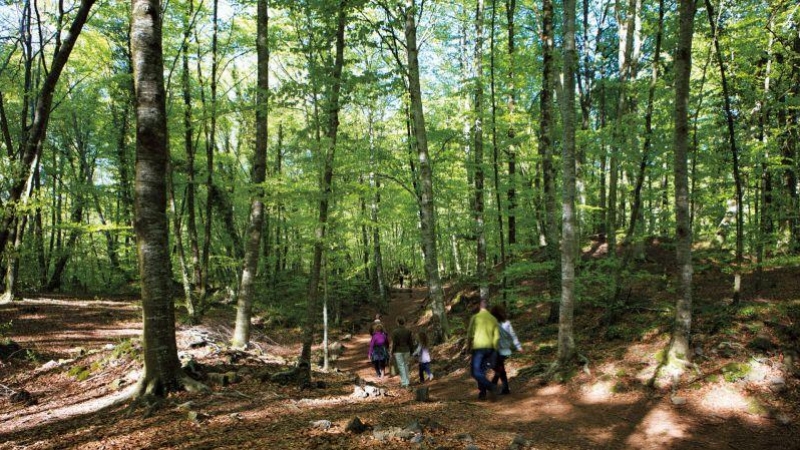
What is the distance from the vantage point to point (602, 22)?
61.0 ft

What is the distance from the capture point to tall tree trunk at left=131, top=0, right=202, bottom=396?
6113 mm

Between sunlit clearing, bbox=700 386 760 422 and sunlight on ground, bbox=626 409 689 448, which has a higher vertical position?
sunlit clearing, bbox=700 386 760 422

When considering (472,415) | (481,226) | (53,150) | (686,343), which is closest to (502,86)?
(481,226)

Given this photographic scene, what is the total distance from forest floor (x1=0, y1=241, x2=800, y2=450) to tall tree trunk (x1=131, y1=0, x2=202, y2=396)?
2.20ft

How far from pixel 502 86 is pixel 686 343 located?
11524 millimetres

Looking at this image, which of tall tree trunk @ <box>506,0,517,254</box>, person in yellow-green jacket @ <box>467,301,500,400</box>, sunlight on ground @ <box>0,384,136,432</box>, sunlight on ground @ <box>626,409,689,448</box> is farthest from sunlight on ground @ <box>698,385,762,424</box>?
sunlight on ground @ <box>0,384,136,432</box>

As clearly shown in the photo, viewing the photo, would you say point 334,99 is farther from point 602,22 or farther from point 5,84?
point 5,84

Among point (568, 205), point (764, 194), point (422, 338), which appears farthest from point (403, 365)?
point (764, 194)

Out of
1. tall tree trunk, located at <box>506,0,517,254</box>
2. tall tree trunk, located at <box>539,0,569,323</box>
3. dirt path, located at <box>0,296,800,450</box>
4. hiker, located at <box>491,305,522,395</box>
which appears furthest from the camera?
tall tree trunk, located at <box>506,0,517,254</box>

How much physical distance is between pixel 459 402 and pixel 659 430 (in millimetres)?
3144

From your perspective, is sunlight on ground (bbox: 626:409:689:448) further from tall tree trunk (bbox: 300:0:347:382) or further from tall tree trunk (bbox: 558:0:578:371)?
tall tree trunk (bbox: 300:0:347:382)

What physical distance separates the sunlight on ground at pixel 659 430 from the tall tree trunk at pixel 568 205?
2.17 m

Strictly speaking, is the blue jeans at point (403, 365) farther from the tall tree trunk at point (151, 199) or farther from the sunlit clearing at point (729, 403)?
the sunlit clearing at point (729, 403)

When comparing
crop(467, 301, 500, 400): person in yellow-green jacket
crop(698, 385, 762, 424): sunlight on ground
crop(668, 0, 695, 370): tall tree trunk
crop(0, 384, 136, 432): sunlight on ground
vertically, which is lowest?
crop(698, 385, 762, 424): sunlight on ground
